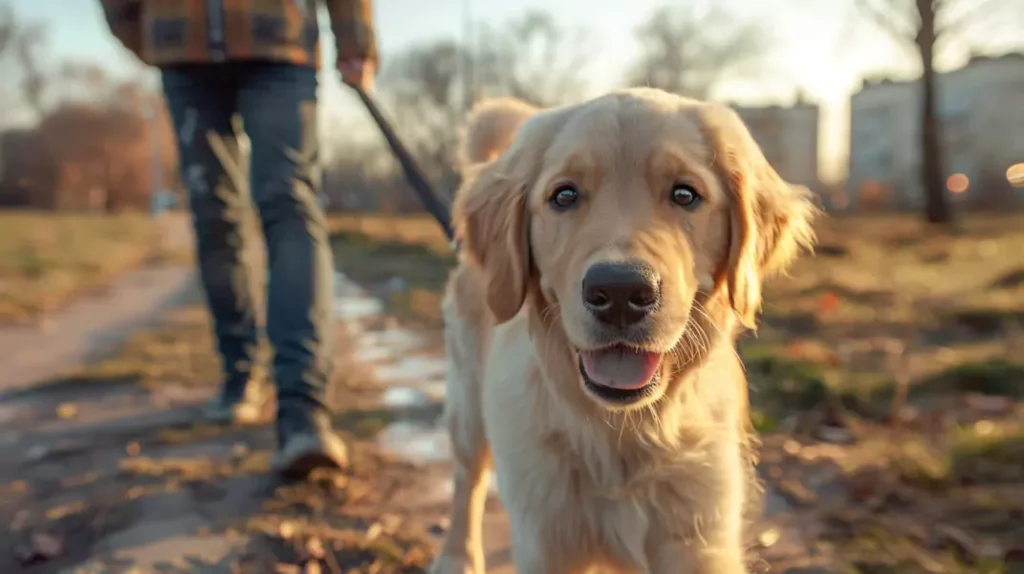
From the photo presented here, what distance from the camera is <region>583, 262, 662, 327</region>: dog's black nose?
1478 mm

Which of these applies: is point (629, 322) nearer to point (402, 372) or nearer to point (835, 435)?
point (835, 435)

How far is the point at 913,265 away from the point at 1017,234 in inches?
134

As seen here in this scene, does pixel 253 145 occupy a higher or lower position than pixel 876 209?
higher

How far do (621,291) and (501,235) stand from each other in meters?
0.52

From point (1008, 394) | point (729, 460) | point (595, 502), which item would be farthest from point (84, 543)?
point (1008, 394)

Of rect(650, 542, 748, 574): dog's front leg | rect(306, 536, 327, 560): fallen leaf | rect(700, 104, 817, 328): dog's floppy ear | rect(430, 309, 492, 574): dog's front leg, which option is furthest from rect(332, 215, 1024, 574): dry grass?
rect(306, 536, 327, 560): fallen leaf

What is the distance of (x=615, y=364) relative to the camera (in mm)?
1626

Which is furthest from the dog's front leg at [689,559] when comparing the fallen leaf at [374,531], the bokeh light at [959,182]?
the bokeh light at [959,182]

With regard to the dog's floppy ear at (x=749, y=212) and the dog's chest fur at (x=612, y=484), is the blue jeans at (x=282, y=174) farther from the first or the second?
the dog's floppy ear at (x=749, y=212)

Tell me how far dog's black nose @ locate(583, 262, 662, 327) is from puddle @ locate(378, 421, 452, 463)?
1.72 m

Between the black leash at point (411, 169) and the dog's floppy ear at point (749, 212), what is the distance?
47.9 inches

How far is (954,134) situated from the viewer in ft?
79.5

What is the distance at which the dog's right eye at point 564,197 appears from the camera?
1742mm

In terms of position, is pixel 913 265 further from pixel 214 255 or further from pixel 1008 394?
pixel 214 255
